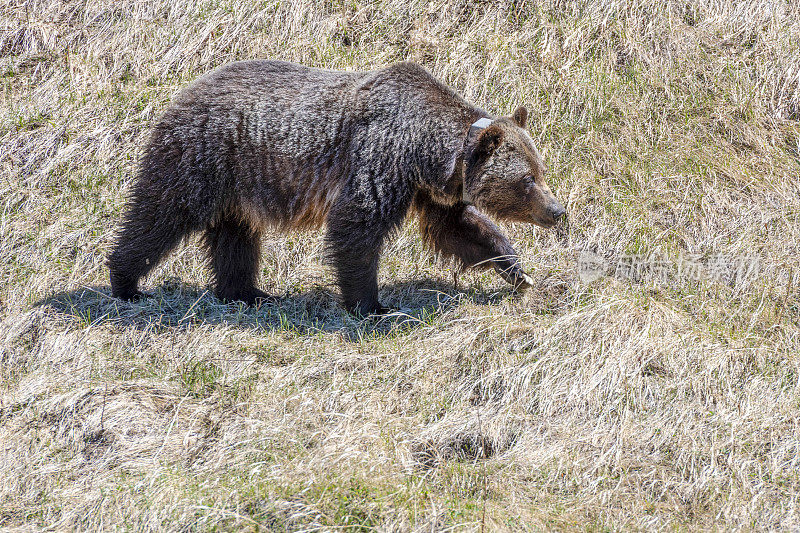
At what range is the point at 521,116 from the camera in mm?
→ 6629

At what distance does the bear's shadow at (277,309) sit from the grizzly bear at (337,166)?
0.22 meters

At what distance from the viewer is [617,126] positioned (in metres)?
7.64

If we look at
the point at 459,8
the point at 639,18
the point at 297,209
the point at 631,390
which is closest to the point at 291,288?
the point at 297,209

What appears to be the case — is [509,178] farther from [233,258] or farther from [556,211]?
[233,258]

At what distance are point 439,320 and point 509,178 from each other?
4.17 ft

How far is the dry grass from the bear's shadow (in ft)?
0.11

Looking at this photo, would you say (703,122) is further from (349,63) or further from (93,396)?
(93,396)

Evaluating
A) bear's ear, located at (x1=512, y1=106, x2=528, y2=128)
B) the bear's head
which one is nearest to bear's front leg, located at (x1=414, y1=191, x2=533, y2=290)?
the bear's head

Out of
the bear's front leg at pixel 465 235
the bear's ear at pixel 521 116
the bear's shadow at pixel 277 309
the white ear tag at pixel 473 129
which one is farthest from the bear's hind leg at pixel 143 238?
the bear's ear at pixel 521 116

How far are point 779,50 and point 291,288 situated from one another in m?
5.16

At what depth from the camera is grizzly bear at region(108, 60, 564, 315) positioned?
6238 mm

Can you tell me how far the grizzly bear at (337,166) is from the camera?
6238 mm

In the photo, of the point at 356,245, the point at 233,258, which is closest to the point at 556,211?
the point at 356,245

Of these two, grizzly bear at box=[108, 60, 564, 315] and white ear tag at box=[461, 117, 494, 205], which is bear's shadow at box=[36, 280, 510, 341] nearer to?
grizzly bear at box=[108, 60, 564, 315]
